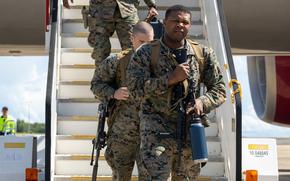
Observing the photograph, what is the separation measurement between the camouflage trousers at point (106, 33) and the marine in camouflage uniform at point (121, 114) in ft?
3.44

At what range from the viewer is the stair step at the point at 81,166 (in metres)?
5.90

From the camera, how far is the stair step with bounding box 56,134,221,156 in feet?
19.9

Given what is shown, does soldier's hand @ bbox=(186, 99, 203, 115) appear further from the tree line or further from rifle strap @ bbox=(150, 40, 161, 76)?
the tree line

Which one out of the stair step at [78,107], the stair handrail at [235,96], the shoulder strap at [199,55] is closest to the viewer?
the shoulder strap at [199,55]

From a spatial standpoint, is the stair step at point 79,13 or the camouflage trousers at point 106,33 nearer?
the camouflage trousers at point 106,33

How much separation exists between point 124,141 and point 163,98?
82 cm

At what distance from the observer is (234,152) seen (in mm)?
5516

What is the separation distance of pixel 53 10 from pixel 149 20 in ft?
3.73

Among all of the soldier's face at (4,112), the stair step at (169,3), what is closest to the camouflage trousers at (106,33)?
the stair step at (169,3)

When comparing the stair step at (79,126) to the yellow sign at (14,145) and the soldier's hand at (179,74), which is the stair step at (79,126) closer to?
the yellow sign at (14,145)

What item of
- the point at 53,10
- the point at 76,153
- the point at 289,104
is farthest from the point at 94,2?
the point at 289,104

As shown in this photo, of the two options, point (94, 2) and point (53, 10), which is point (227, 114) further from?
point (53, 10)

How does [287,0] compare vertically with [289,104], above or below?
above

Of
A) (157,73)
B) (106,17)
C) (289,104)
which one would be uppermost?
(106,17)
